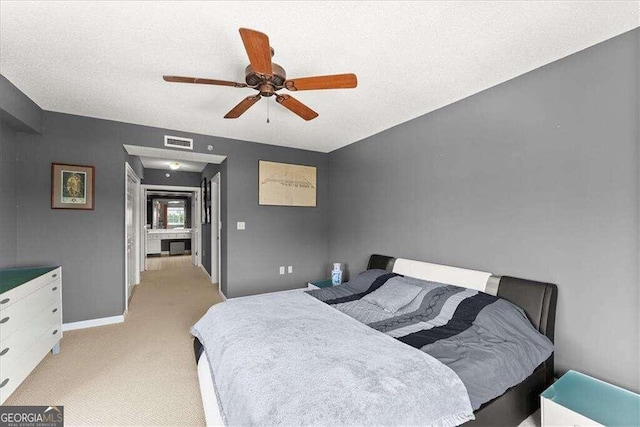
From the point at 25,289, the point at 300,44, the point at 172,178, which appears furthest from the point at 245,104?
the point at 172,178

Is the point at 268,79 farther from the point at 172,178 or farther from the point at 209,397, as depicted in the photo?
the point at 172,178

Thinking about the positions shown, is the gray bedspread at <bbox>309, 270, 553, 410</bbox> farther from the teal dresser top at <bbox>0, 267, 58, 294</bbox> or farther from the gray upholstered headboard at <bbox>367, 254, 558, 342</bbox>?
the teal dresser top at <bbox>0, 267, 58, 294</bbox>

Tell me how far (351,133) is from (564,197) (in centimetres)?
252

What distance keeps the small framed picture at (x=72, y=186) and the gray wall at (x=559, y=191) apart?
Answer: 3.94m

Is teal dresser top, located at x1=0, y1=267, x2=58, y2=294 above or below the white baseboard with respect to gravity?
above

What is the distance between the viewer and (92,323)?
3.27 meters

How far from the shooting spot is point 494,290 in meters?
2.25

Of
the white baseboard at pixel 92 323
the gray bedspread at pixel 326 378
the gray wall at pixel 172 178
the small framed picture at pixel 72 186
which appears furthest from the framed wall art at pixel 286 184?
the gray wall at pixel 172 178

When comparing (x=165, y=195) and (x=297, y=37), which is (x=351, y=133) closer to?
(x=297, y=37)

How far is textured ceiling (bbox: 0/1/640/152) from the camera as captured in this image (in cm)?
156

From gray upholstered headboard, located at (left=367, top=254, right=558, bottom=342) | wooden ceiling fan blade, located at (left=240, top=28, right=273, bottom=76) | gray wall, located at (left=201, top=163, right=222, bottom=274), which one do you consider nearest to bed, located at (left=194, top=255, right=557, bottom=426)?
gray upholstered headboard, located at (left=367, top=254, right=558, bottom=342)

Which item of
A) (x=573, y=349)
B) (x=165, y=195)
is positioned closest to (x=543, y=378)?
(x=573, y=349)
